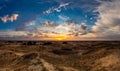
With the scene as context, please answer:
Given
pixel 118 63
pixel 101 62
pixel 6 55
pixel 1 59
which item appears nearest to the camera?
pixel 118 63

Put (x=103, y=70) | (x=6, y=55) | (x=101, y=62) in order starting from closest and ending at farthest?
(x=103, y=70)
(x=101, y=62)
(x=6, y=55)

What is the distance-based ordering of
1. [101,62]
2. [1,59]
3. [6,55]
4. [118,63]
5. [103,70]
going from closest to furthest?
[103,70], [118,63], [101,62], [1,59], [6,55]

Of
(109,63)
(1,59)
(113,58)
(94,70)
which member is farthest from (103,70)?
(1,59)

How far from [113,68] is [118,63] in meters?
2.17

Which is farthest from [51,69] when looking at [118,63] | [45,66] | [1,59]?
[1,59]

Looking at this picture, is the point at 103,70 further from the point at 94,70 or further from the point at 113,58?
the point at 113,58

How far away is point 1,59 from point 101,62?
17223 millimetres

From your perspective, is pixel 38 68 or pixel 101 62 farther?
pixel 101 62

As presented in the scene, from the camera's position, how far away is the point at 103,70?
26.0 m

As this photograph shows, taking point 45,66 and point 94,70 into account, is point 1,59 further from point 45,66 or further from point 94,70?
point 94,70

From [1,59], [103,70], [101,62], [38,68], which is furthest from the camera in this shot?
[1,59]

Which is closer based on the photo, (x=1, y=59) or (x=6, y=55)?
(x=1, y=59)

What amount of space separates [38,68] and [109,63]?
1115 centimetres

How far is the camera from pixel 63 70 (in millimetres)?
24172
